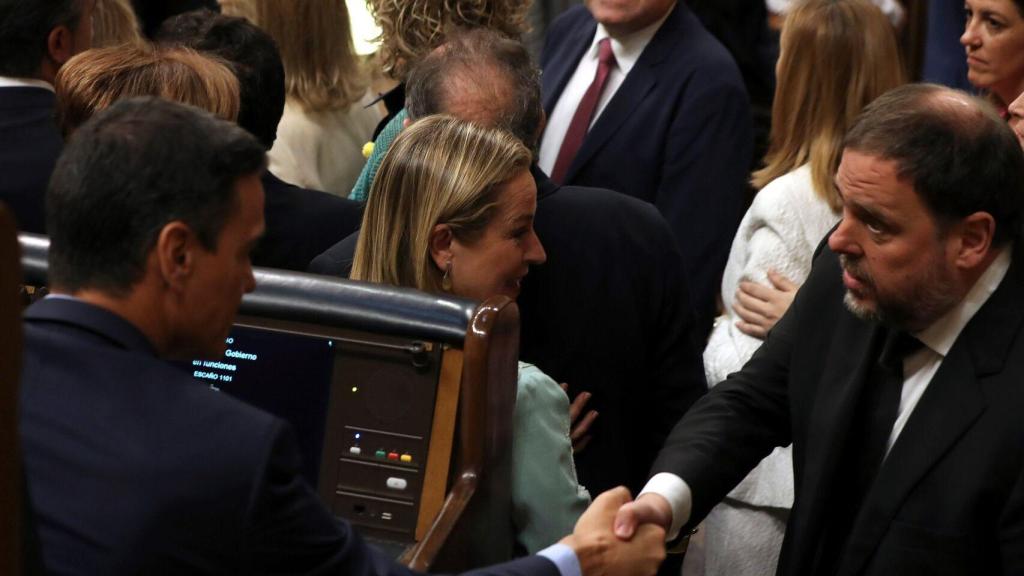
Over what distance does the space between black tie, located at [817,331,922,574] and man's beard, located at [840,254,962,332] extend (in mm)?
54

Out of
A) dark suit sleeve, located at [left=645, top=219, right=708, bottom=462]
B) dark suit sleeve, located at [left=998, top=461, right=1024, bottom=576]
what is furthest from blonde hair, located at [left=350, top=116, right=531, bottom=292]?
dark suit sleeve, located at [left=998, top=461, right=1024, bottom=576]

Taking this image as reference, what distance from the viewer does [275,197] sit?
11.0 feet

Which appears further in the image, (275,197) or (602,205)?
(275,197)

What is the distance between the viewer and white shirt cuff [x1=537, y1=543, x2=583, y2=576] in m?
2.27

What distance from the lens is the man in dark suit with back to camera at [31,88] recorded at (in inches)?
127

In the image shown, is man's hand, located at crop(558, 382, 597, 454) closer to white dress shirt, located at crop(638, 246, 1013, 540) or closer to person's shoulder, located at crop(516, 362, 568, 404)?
person's shoulder, located at crop(516, 362, 568, 404)

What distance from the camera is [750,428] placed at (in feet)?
9.24

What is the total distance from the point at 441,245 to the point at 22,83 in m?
1.30

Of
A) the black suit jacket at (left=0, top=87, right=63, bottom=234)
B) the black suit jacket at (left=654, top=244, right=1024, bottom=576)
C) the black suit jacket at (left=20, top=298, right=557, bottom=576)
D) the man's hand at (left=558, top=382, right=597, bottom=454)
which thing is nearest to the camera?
the black suit jacket at (left=20, top=298, right=557, bottom=576)

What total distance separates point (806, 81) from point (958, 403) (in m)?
1.52

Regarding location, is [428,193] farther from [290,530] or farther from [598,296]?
[290,530]

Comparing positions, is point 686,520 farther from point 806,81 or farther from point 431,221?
point 806,81

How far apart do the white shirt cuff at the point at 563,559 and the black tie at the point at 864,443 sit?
1.69 ft

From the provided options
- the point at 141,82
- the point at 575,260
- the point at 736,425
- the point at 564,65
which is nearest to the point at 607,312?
the point at 575,260
